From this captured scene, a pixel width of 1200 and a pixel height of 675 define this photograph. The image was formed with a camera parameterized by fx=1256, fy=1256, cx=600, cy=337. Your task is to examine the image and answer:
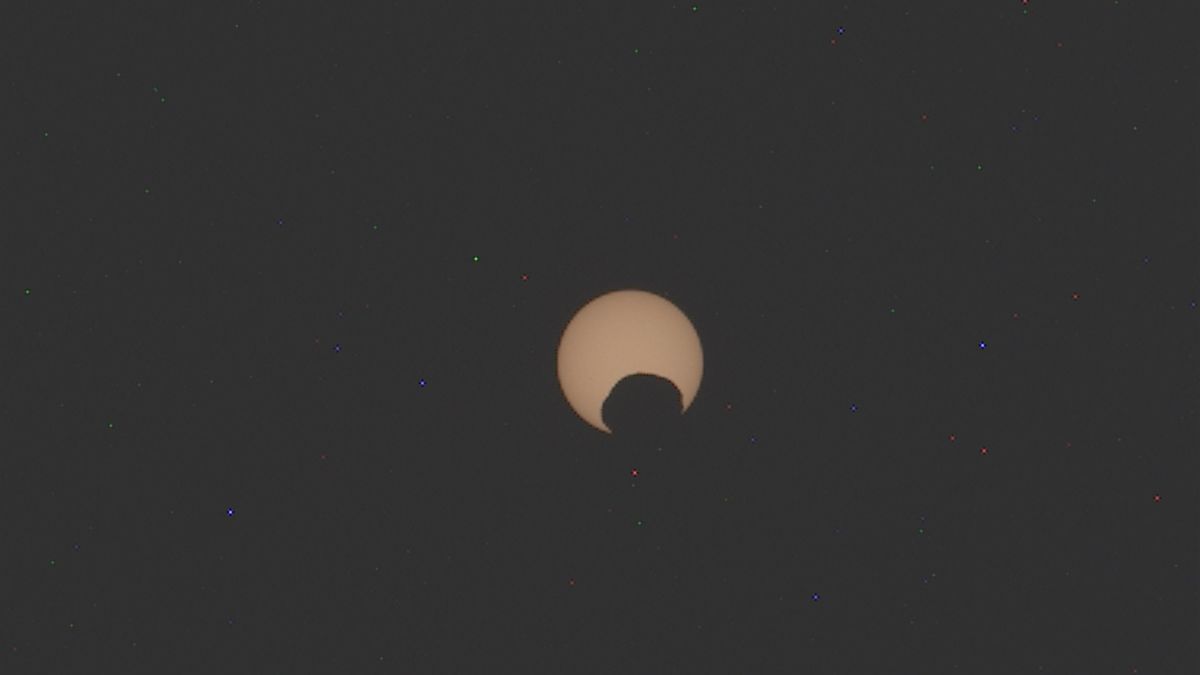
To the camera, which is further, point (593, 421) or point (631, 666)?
point (593, 421)

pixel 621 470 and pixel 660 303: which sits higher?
pixel 660 303

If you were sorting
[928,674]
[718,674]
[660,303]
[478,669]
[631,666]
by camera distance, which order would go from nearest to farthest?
[631,666] → [718,674] → [660,303] → [928,674] → [478,669]

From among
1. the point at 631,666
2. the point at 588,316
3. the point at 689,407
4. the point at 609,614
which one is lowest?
the point at 631,666

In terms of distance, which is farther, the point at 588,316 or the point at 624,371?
the point at 588,316

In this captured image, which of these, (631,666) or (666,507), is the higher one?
(666,507)

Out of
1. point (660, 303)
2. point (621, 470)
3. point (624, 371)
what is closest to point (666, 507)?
point (621, 470)

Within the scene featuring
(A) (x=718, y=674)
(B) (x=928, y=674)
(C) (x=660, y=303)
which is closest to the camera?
(A) (x=718, y=674)

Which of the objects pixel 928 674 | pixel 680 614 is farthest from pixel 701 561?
pixel 928 674

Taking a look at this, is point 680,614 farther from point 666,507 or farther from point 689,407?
point 689,407

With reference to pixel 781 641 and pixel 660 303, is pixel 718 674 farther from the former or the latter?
pixel 660 303
